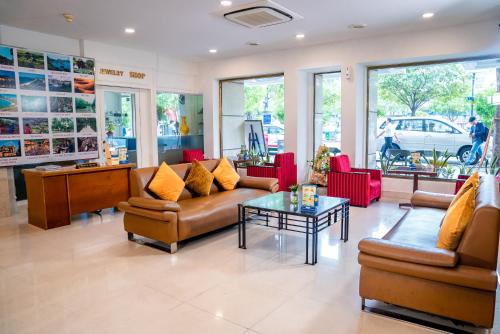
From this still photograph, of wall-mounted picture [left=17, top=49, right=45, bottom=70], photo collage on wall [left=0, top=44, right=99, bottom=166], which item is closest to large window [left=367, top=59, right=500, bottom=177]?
photo collage on wall [left=0, top=44, right=99, bottom=166]

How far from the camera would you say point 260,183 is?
5527 mm

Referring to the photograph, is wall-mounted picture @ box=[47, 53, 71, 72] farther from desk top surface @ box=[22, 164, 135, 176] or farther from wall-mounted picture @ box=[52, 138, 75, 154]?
desk top surface @ box=[22, 164, 135, 176]

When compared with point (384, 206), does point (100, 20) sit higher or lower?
higher

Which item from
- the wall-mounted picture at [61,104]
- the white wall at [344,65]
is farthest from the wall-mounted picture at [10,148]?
the white wall at [344,65]

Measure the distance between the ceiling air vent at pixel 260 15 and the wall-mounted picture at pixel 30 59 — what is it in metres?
3.29

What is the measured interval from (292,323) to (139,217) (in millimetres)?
2406

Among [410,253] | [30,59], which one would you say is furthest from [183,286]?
[30,59]

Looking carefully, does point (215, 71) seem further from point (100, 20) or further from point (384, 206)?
point (384, 206)

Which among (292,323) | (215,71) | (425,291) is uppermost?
(215,71)

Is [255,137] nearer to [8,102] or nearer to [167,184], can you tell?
[167,184]

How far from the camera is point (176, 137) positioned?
344 inches

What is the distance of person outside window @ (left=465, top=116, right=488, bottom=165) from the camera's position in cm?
636

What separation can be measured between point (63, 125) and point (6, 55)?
1.37 metres

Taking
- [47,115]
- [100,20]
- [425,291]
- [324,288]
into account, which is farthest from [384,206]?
[47,115]
